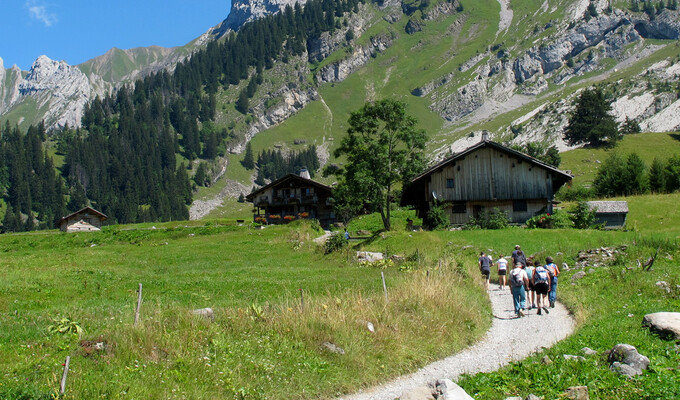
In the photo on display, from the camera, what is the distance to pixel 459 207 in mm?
51844

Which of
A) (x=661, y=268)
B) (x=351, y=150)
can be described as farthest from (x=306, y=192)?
(x=661, y=268)

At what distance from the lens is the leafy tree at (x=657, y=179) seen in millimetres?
65750

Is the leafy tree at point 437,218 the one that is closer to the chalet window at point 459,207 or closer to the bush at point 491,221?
the bush at point 491,221

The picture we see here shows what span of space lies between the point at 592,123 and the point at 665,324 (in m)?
96.9

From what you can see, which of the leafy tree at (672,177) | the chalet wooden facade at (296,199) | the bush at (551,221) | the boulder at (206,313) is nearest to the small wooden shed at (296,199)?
the chalet wooden facade at (296,199)

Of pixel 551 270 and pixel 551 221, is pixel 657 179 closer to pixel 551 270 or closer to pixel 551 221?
pixel 551 221

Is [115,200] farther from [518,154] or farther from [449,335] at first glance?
[449,335]

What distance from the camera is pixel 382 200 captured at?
47.7 meters

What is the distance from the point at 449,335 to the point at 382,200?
32400 millimetres

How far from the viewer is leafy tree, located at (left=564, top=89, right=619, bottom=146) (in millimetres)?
95625

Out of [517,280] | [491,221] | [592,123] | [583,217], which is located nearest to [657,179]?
[583,217]

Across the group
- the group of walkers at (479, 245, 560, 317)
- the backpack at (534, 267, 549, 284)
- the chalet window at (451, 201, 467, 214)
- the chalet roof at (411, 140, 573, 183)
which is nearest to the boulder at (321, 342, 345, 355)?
the group of walkers at (479, 245, 560, 317)

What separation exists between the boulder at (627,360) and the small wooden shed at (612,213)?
136 feet

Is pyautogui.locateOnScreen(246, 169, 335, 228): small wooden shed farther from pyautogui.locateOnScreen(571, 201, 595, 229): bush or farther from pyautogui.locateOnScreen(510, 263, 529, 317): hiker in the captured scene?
pyautogui.locateOnScreen(510, 263, 529, 317): hiker
